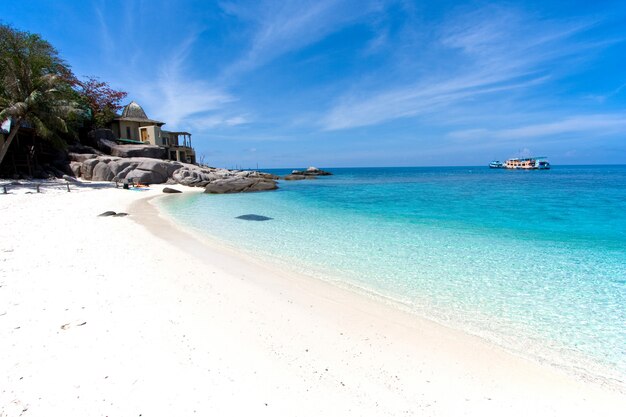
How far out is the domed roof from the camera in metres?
44.5

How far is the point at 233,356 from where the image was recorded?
11.2 ft

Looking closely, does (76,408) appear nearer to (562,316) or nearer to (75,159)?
(562,316)

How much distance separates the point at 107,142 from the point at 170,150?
9.64 m

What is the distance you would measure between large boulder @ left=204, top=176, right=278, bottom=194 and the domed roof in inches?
946

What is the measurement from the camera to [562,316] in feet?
16.4

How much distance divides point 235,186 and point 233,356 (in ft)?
86.7

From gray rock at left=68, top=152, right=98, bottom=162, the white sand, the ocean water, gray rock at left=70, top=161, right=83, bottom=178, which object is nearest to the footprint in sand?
the white sand

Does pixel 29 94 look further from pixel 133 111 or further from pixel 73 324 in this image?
pixel 73 324

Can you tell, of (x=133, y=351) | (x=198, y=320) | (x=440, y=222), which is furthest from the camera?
(x=440, y=222)

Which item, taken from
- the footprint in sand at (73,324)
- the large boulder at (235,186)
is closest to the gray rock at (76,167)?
the large boulder at (235,186)

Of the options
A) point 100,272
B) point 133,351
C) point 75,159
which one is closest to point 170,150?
point 75,159

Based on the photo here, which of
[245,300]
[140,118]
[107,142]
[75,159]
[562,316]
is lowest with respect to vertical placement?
[562,316]

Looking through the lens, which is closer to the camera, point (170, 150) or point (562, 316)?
point (562, 316)

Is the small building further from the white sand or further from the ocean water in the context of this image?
the white sand
